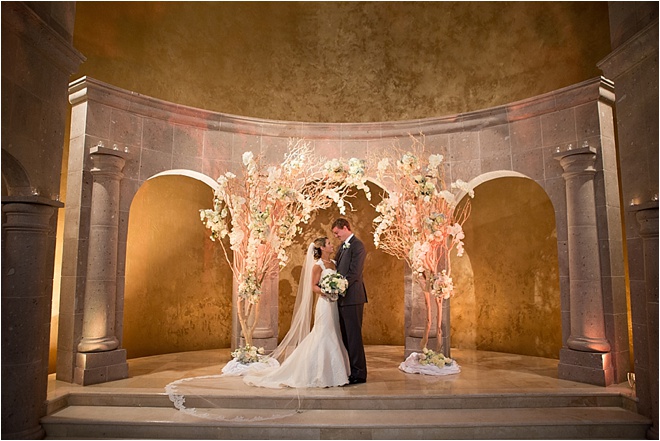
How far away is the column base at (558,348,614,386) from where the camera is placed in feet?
19.2

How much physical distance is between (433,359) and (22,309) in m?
5.02

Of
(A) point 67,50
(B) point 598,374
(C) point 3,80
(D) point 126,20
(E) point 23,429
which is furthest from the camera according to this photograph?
(D) point 126,20

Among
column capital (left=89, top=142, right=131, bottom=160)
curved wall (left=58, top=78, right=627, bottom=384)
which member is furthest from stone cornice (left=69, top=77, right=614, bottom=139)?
column capital (left=89, top=142, right=131, bottom=160)

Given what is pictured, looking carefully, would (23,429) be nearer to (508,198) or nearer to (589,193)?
(589,193)

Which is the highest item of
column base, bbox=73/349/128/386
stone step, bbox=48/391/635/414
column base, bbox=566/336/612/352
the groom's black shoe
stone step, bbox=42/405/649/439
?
column base, bbox=566/336/612/352

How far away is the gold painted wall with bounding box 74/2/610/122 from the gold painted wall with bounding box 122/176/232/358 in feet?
6.22

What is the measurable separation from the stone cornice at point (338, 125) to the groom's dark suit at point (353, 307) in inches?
106

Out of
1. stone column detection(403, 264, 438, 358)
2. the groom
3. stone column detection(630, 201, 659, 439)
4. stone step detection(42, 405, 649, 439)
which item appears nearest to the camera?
stone column detection(630, 201, 659, 439)

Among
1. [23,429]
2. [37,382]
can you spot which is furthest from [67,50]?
[23,429]

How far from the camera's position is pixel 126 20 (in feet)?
26.7

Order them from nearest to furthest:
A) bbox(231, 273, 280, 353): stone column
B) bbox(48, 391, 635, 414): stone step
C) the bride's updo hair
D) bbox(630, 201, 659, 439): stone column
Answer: bbox(630, 201, 659, 439): stone column, bbox(48, 391, 635, 414): stone step, the bride's updo hair, bbox(231, 273, 280, 353): stone column

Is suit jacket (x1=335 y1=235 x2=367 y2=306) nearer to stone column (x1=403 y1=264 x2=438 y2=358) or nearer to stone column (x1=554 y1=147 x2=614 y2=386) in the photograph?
stone column (x1=403 y1=264 x2=438 y2=358)

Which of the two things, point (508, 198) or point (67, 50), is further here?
point (508, 198)

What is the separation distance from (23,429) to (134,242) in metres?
4.38
